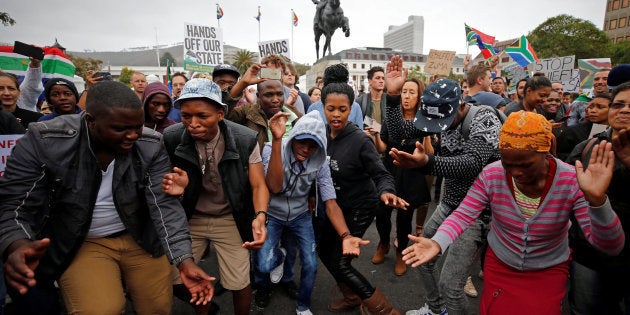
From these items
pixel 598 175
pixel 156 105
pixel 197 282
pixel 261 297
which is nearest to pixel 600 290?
pixel 598 175

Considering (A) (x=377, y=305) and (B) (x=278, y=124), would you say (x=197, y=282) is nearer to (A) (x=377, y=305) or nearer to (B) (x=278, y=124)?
(B) (x=278, y=124)

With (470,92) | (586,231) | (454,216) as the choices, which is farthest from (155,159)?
(470,92)

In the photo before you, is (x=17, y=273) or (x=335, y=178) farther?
(x=335, y=178)

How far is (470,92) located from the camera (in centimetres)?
473

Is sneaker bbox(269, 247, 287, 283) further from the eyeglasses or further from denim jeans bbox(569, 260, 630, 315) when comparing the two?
the eyeglasses

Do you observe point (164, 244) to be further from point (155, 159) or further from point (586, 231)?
point (586, 231)

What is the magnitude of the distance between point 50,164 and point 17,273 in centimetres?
59

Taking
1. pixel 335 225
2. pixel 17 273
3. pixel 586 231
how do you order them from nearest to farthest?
pixel 17 273 → pixel 586 231 → pixel 335 225

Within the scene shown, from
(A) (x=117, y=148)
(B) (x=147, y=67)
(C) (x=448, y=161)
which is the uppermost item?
(B) (x=147, y=67)

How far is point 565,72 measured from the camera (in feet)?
23.2

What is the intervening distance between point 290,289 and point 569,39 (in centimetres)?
4707

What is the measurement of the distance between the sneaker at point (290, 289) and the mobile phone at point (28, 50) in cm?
425

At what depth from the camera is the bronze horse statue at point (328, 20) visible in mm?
13195

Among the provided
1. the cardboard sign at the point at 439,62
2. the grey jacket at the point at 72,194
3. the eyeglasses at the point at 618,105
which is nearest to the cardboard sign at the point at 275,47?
the cardboard sign at the point at 439,62
